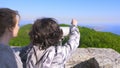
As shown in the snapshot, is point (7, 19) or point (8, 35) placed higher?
point (7, 19)

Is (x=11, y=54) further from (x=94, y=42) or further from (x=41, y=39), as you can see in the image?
(x=94, y=42)

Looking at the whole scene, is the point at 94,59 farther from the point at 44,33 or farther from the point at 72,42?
the point at 44,33

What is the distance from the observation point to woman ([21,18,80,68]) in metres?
4.09

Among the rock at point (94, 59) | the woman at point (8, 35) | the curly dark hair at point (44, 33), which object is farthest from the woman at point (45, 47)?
the rock at point (94, 59)

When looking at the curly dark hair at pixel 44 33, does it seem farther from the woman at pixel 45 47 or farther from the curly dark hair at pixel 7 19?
the curly dark hair at pixel 7 19

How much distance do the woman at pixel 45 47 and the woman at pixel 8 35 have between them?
3.11 feet

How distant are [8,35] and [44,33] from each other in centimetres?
107

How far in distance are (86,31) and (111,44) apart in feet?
3.01

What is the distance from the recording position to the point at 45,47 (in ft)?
13.5

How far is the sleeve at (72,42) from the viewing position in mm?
4273

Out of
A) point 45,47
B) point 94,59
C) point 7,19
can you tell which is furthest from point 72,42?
point 94,59

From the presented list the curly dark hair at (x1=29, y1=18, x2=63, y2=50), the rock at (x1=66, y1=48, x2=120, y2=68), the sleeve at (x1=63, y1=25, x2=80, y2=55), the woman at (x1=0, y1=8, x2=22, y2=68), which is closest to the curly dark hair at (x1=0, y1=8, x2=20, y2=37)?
the woman at (x1=0, y1=8, x2=22, y2=68)

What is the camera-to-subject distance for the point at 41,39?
4.14m

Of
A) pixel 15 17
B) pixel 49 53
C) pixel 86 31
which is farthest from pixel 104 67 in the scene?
pixel 86 31
